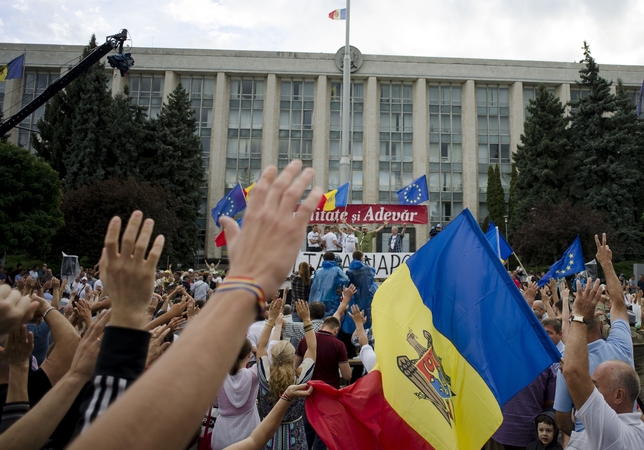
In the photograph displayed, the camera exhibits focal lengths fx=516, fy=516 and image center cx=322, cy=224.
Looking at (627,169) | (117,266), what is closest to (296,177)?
(117,266)

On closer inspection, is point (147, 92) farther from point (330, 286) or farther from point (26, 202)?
point (330, 286)

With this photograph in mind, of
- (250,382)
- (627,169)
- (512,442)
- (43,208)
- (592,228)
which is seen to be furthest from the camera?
(627,169)

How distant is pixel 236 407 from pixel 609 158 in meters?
39.7

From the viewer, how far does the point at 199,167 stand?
43438 millimetres

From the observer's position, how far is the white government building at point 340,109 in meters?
49.9

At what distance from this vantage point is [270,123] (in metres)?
50.1

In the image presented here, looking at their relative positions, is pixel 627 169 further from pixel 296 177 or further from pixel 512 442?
pixel 296 177

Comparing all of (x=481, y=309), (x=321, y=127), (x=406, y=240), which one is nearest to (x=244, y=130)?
(x=321, y=127)

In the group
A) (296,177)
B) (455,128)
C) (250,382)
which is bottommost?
(250,382)

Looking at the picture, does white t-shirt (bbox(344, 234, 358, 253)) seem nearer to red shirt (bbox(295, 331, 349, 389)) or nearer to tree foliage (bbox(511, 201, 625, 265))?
red shirt (bbox(295, 331, 349, 389))

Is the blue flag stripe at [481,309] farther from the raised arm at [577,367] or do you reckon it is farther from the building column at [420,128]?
the building column at [420,128]

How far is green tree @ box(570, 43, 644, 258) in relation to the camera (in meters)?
36.8

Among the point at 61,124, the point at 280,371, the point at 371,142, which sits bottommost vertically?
the point at 280,371

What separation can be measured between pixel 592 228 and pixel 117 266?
37.8 m
